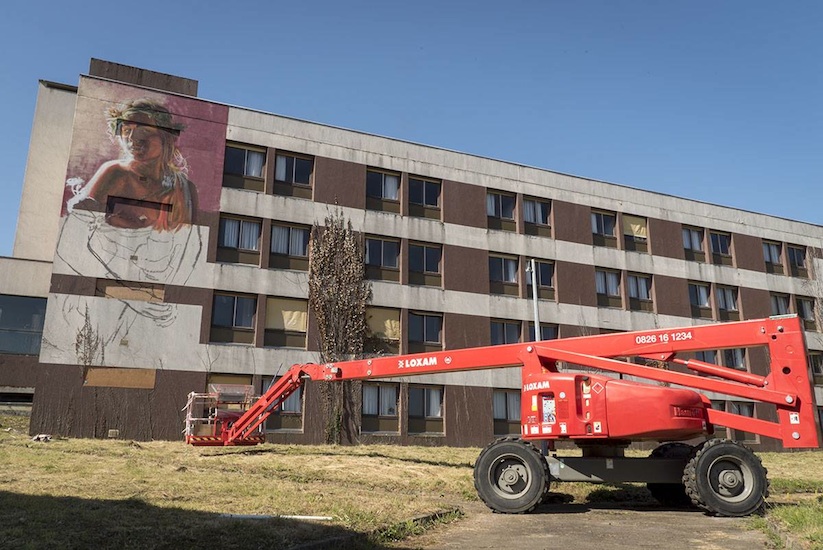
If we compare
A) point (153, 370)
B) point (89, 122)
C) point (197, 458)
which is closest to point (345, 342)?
point (153, 370)

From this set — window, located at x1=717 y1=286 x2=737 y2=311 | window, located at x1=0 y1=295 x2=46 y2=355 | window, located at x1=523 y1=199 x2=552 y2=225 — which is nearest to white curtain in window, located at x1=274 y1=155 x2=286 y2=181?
window, located at x1=0 y1=295 x2=46 y2=355

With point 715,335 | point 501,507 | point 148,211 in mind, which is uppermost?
point 148,211

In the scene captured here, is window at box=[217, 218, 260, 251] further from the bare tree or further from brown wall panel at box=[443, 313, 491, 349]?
brown wall panel at box=[443, 313, 491, 349]

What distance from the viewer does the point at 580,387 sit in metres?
12.6

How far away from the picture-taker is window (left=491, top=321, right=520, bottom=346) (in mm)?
33312

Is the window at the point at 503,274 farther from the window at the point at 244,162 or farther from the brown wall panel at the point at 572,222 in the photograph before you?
the window at the point at 244,162

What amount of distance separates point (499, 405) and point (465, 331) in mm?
4214

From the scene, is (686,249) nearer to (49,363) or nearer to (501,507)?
(501,507)

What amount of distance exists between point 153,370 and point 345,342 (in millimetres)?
8271

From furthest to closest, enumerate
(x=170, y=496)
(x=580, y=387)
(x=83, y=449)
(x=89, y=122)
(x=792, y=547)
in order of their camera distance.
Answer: (x=89, y=122) < (x=83, y=449) < (x=580, y=387) < (x=170, y=496) < (x=792, y=547)

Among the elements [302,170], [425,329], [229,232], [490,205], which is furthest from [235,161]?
[490,205]

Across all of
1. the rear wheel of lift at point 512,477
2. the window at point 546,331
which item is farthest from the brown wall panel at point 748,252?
the rear wheel of lift at point 512,477

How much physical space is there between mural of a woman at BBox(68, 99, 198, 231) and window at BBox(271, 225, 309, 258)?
12.5 feet

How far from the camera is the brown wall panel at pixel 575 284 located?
115ft
